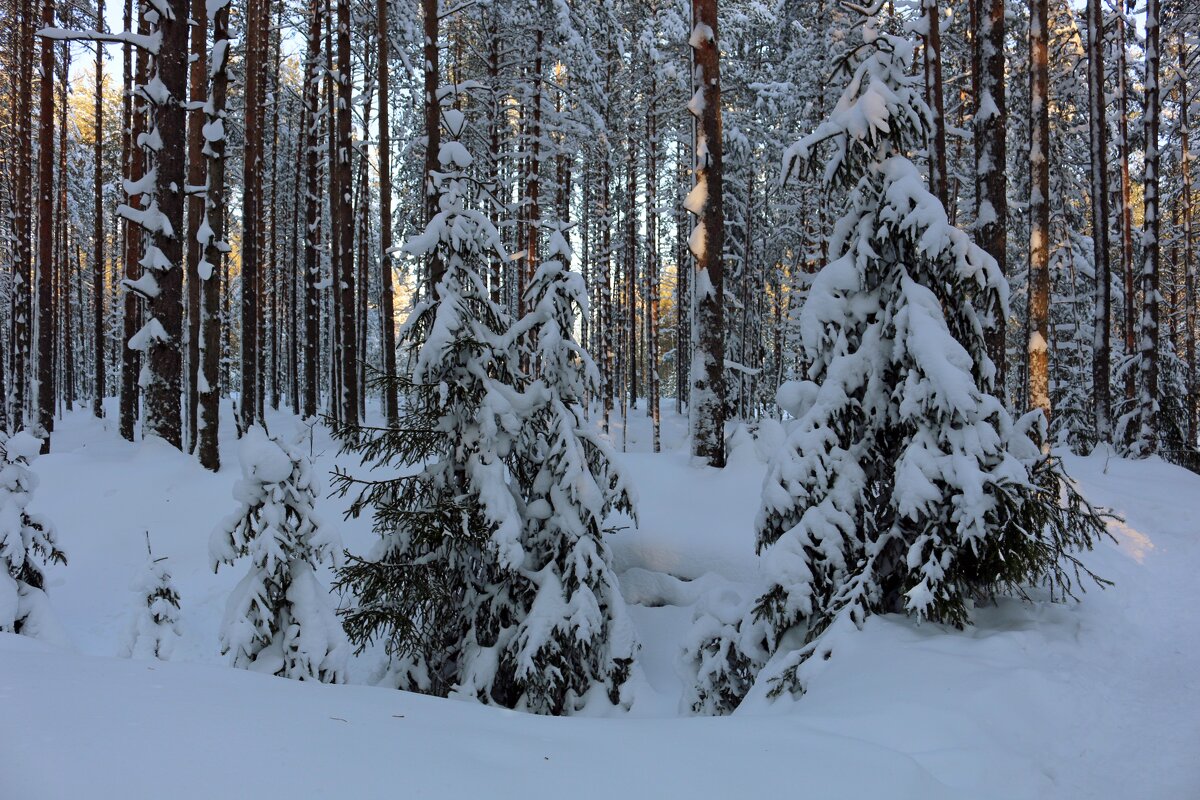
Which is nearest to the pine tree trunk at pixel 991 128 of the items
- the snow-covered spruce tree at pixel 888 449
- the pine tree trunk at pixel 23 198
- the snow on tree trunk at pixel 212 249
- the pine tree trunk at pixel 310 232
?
the snow-covered spruce tree at pixel 888 449

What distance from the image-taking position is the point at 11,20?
16.7m

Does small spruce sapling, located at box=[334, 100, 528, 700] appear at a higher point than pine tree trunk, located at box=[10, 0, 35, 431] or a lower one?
lower

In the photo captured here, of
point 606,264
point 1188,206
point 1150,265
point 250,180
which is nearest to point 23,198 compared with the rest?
point 250,180

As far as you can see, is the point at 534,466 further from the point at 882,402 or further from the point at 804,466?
the point at 882,402

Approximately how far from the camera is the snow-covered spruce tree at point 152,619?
629 cm

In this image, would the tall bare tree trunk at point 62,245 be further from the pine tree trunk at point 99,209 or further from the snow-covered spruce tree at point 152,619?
the snow-covered spruce tree at point 152,619

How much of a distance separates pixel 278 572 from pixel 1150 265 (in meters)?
16.2

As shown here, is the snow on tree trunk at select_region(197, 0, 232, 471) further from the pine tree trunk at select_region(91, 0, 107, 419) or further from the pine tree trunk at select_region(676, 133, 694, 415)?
the pine tree trunk at select_region(676, 133, 694, 415)

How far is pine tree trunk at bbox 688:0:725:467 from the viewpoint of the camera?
8.78 meters

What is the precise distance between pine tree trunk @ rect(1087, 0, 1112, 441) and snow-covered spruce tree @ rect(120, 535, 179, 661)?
16.1 meters

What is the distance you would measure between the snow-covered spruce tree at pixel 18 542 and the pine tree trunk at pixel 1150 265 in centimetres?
1666

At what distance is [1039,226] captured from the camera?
9594 mm

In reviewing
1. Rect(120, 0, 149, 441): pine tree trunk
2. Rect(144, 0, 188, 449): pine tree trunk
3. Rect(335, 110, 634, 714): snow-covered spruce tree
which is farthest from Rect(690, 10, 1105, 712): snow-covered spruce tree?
Rect(120, 0, 149, 441): pine tree trunk

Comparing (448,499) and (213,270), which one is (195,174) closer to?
(213,270)
